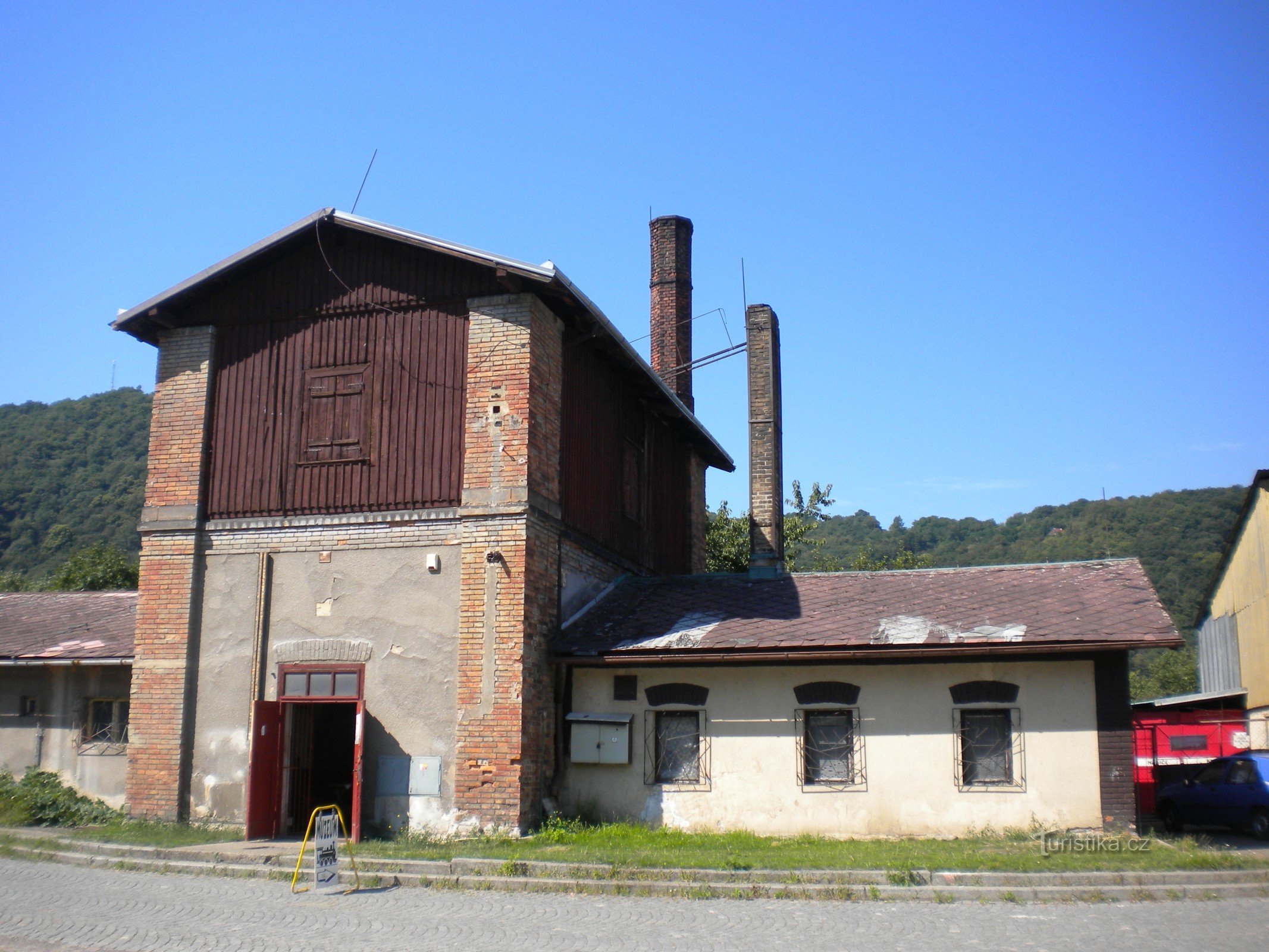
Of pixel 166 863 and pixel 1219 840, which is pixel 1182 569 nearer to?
pixel 1219 840

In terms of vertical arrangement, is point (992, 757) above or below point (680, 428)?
below

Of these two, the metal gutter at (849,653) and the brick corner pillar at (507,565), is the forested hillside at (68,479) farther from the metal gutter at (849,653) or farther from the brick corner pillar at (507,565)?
the metal gutter at (849,653)

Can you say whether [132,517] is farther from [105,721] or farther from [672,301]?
[105,721]

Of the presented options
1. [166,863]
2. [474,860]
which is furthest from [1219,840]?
[166,863]

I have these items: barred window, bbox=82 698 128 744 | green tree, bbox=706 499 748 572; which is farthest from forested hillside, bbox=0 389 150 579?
barred window, bbox=82 698 128 744

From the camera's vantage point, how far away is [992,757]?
556 inches

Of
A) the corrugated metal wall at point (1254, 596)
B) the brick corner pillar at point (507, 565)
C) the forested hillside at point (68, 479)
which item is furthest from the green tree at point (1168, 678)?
the forested hillside at point (68, 479)

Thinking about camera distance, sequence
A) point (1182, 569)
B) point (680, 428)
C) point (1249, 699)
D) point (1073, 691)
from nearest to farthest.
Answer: point (1073, 691)
point (680, 428)
point (1249, 699)
point (1182, 569)

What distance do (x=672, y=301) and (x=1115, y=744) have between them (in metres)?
14.3

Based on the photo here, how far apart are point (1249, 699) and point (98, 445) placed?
62454mm

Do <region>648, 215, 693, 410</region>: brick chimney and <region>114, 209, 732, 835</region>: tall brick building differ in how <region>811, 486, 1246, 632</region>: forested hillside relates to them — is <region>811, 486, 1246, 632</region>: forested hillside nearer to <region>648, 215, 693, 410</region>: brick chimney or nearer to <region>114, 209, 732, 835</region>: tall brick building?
<region>648, 215, 693, 410</region>: brick chimney
